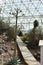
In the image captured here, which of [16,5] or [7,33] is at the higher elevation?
[16,5]

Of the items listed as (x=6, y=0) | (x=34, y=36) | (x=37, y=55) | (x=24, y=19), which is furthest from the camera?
(x=24, y=19)

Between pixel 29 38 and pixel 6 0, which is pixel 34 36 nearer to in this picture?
pixel 29 38

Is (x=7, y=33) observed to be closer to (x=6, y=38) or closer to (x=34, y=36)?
(x=6, y=38)

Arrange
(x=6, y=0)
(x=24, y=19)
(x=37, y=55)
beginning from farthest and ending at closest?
(x=24, y=19), (x=6, y=0), (x=37, y=55)

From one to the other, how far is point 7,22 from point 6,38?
4.13 ft

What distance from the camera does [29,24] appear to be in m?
23.5

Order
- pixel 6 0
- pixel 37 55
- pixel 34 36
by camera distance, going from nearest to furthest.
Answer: pixel 37 55, pixel 34 36, pixel 6 0

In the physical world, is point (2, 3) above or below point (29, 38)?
above

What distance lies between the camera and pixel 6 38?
22031mm

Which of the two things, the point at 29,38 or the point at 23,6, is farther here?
the point at 23,6

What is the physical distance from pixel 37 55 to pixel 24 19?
22.7 ft

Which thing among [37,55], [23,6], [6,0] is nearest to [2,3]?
[6,0]

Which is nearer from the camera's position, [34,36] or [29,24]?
[34,36]

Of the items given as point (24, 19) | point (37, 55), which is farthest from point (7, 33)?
point (37, 55)
